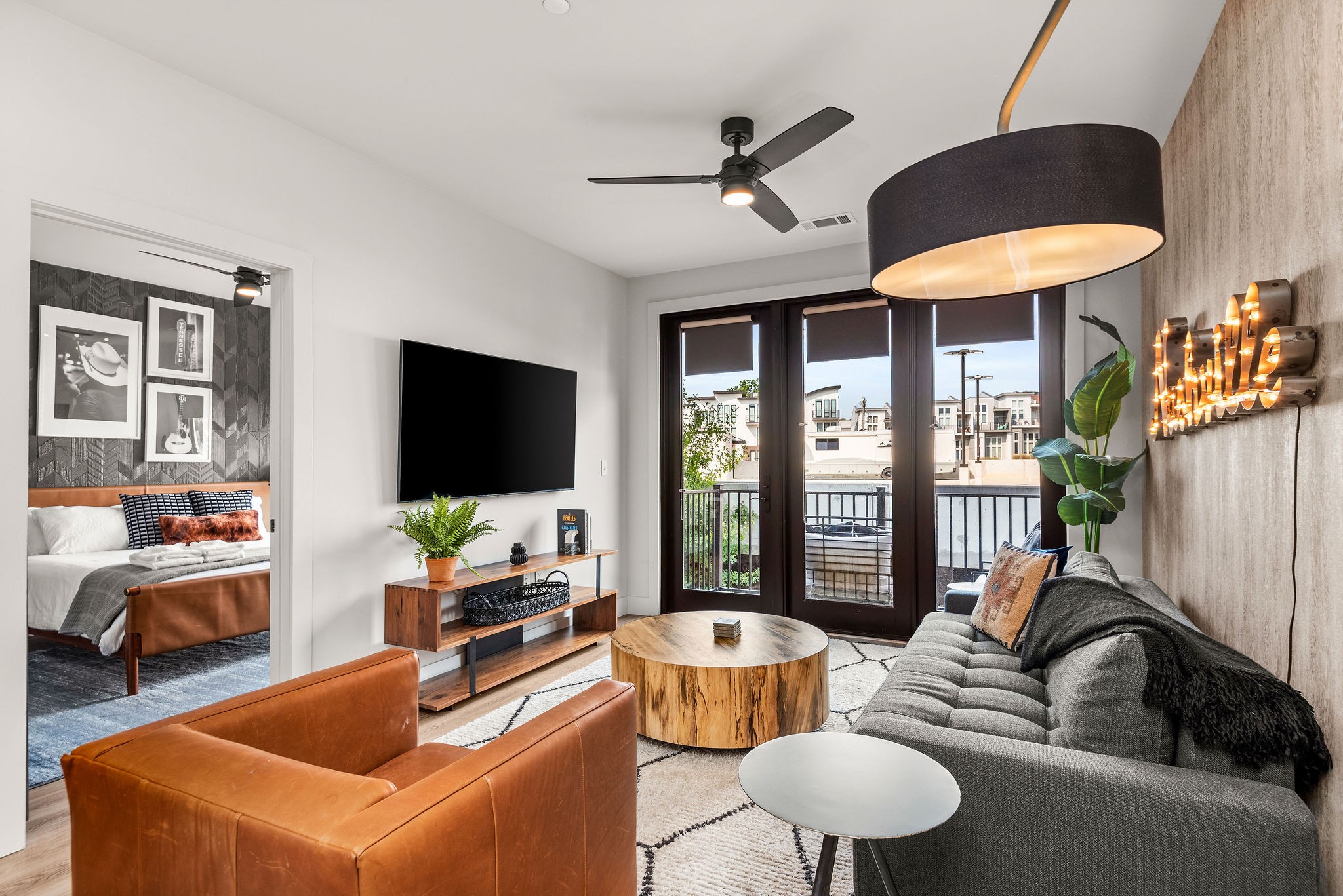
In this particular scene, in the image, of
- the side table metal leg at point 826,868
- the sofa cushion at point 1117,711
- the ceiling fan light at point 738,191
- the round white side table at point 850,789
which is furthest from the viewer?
the ceiling fan light at point 738,191

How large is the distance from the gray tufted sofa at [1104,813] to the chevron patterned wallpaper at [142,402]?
4.78m

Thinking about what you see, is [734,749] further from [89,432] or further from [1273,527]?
[89,432]

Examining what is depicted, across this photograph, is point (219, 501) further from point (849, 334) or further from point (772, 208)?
point (849, 334)

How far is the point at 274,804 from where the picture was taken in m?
1.01

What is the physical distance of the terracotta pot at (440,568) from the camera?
3400 millimetres

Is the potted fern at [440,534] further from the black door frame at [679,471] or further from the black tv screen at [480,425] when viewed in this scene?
the black door frame at [679,471]

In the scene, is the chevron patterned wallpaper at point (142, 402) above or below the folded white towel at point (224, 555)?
above

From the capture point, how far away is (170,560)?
13.1ft

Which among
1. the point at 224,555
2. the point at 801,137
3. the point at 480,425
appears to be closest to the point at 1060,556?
the point at 801,137

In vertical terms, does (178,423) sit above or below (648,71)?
below

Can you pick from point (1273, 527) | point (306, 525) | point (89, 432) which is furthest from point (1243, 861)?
point (89, 432)

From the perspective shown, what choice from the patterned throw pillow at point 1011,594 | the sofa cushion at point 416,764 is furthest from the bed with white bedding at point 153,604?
the patterned throw pillow at point 1011,594

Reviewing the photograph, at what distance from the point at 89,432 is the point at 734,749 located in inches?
192

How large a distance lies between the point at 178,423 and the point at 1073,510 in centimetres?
612
